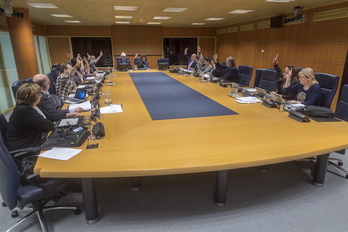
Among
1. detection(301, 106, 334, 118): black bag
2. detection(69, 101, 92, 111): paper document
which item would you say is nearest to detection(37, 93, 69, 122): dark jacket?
detection(69, 101, 92, 111): paper document

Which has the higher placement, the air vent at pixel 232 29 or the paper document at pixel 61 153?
the air vent at pixel 232 29

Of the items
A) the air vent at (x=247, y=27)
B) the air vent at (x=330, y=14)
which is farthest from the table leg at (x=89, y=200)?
the air vent at (x=247, y=27)

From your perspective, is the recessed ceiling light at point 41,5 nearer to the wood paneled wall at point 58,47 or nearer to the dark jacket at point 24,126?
the dark jacket at point 24,126

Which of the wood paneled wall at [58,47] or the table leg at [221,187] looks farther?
the wood paneled wall at [58,47]

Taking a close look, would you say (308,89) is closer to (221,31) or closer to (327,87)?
(327,87)

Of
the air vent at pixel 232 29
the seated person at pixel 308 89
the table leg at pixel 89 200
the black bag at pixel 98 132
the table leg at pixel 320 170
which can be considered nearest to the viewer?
the table leg at pixel 89 200

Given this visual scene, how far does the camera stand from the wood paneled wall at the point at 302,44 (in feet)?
20.4

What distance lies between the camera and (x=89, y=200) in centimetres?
196

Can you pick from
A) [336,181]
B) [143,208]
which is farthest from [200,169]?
[336,181]

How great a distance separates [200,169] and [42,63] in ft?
35.6

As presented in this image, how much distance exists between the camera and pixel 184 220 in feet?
6.80

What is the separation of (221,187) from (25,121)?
1855mm

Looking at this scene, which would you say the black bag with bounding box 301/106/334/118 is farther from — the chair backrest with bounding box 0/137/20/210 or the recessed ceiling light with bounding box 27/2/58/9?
the recessed ceiling light with bounding box 27/2/58/9

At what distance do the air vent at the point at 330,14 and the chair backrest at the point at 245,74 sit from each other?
2903 millimetres
